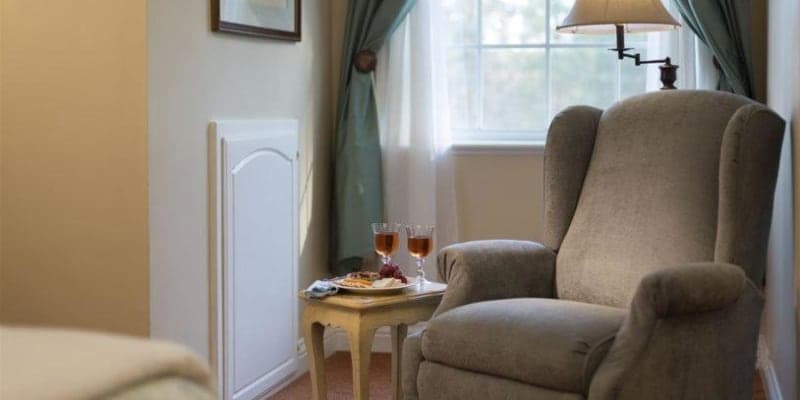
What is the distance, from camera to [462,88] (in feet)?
14.3

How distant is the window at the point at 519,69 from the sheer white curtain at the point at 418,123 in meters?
0.11

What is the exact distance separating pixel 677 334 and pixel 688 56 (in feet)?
5.84

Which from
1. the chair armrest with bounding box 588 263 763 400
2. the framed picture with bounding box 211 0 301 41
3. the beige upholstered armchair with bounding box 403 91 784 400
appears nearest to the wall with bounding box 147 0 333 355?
the framed picture with bounding box 211 0 301 41

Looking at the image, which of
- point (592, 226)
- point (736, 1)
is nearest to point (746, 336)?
point (592, 226)

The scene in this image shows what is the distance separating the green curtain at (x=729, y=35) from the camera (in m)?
3.86

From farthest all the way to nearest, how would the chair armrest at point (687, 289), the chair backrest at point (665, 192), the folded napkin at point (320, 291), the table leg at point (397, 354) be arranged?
the table leg at point (397, 354) → the folded napkin at point (320, 291) → the chair backrest at point (665, 192) → the chair armrest at point (687, 289)

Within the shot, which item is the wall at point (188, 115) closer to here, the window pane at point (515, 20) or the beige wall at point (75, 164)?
the beige wall at point (75, 164)

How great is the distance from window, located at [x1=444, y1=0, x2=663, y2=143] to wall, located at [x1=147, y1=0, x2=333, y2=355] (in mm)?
863

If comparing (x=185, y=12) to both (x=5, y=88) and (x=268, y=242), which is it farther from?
(x=268, y=242)

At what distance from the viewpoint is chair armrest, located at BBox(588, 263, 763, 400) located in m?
2.42

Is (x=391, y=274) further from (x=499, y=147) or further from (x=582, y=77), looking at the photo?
(x=582, y=77)

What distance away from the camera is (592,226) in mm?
3104

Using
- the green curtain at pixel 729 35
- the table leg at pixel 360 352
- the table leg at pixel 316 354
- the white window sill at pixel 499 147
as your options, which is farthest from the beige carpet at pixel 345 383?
the green curtain at pixel 729 35

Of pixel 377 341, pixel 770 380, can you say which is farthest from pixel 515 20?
pixel 770 380
